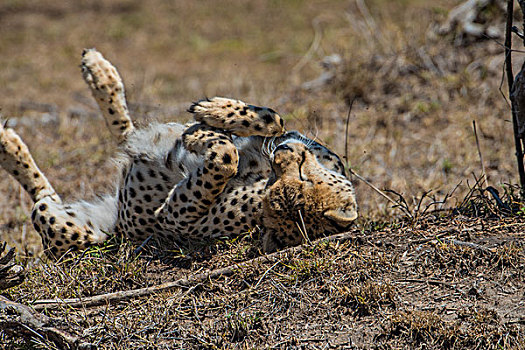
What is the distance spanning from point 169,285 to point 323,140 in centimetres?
279

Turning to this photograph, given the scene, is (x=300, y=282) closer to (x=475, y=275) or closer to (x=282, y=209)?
(x=282, y=209)

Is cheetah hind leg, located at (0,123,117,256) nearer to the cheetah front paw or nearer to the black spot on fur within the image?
the cheetah front paw

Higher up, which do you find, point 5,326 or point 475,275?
point 475,275

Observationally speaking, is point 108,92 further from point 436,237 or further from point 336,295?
point 436,237

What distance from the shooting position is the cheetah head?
2.95m

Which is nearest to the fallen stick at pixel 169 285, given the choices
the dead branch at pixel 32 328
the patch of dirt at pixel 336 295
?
the patch of dirt at pixel 336 295

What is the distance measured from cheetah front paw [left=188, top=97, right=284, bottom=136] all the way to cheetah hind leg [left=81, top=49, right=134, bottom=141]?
0.86 meters

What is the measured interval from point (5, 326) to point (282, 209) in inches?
54.6

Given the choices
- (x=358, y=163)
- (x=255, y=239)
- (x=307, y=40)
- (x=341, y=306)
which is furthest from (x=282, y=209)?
(x=307, y=40)

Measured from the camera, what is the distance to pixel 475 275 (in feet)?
8.81

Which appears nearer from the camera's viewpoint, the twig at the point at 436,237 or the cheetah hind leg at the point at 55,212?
the twig at the point at 436,237

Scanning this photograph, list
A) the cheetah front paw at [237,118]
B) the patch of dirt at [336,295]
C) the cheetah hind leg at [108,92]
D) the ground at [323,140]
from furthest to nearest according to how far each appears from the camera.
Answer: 1. the cheetah hind leg at [108,92]
2. the cheetah front paw at [237,118]
3. the ground at [323,140]
4. the patch of dirt at [336,295]

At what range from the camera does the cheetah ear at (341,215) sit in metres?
2.95

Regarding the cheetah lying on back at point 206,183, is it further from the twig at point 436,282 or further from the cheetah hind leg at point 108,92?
the twig at point 436,282
